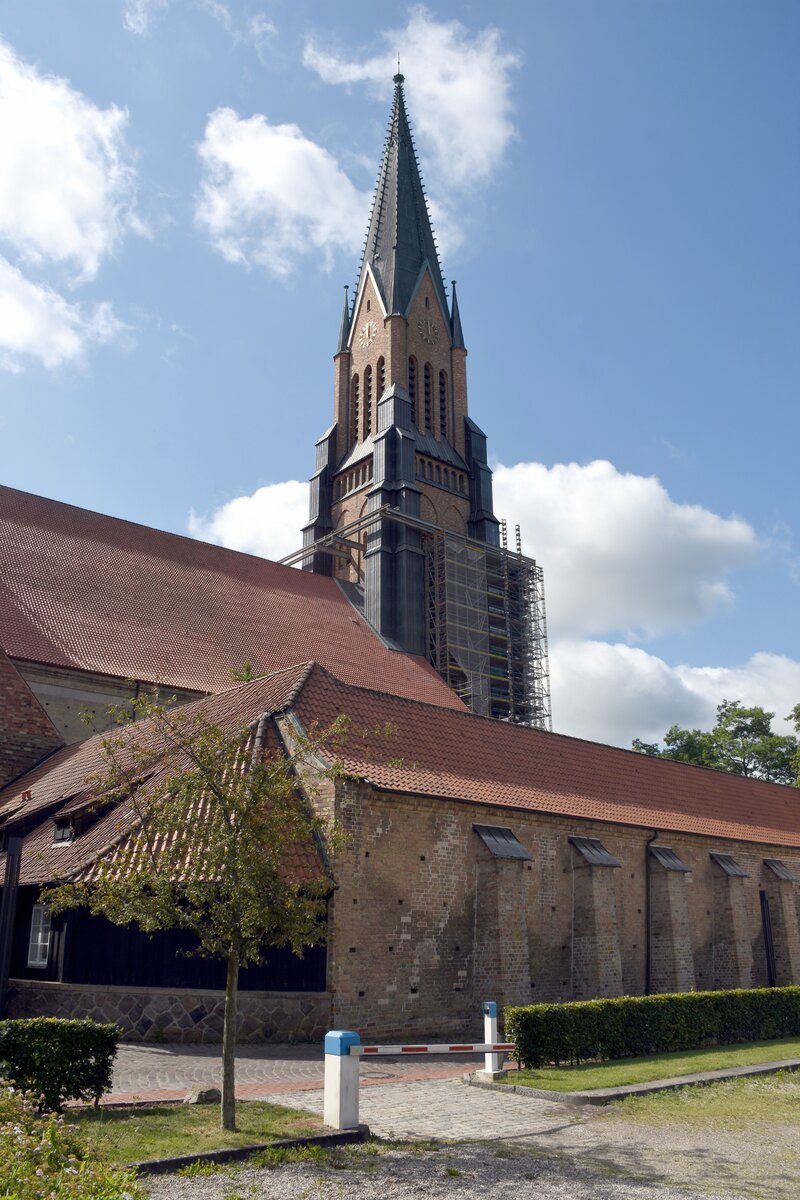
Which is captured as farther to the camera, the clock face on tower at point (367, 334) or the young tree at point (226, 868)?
the clock face on tower at point (367, 334)

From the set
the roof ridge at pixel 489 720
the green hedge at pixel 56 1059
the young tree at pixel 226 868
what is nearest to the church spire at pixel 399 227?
the roof ridge at pixel 489 720

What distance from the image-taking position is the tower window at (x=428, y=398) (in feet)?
168

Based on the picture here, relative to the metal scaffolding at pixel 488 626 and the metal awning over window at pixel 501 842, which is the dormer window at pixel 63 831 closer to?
the metal awning over window at pixel 501 842

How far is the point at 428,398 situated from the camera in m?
51.7

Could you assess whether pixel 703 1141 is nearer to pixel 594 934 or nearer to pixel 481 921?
pixel 481 921

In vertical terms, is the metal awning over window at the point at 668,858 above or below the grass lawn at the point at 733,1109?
above

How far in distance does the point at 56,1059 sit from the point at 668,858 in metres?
18.2

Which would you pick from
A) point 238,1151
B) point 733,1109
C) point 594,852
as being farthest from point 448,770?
point 238,1151

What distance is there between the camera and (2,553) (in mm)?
29547

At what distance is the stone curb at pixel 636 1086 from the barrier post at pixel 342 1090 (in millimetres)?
3477

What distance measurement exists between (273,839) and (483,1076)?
5.47 metres

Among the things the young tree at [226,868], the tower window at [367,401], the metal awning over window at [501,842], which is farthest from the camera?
the tower window at [367,401]

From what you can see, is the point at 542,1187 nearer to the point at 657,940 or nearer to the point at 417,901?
the point at 417,901

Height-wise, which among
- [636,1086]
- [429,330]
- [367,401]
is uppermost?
[429,330]
